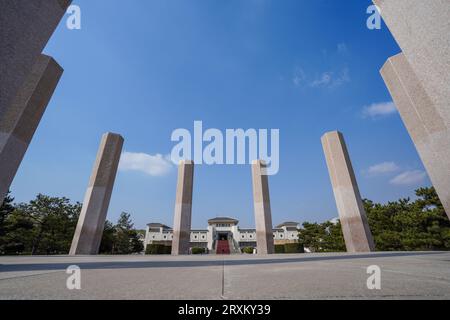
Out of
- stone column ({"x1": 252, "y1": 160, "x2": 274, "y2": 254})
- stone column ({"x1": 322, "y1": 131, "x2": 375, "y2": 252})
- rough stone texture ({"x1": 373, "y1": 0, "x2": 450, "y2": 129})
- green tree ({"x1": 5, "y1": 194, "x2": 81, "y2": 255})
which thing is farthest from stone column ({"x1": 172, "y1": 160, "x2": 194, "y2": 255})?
green tree ({"x1": 5, "y1": 194, "x2": 81, "y2": 255})

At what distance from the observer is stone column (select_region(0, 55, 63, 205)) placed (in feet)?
22.7

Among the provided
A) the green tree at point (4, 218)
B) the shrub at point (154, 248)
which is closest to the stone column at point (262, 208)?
the shrub at point (154, 248)

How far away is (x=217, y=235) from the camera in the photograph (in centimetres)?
5241

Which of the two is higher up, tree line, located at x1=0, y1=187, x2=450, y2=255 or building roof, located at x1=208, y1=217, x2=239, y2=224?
building roof, located at x1=208, y1=217, x2=239, y2=224

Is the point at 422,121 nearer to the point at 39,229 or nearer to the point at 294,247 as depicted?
the point at 294,247

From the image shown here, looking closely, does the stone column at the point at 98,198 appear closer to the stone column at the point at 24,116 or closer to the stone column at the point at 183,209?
the stone column at the point at 183,209

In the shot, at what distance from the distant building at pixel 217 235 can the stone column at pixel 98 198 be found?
38.8 metres

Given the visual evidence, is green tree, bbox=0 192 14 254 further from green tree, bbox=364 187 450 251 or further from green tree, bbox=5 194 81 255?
green tree, bbox=364 187 450 251

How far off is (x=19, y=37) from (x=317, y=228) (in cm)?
3876

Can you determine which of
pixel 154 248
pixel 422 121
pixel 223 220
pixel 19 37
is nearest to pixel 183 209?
pixel 154 248

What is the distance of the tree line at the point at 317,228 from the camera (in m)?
17.6

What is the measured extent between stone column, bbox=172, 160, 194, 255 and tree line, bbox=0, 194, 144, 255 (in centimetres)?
1442

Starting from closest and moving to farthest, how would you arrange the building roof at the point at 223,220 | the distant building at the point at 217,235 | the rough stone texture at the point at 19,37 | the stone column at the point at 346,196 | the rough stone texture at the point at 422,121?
the rough stone texture at the point at 19,37
the rough stone texture at the point at 422,121
the stone column at the point at 346,196
the distant building at the point at 217,235
the building roof at the point at 223,220
